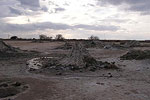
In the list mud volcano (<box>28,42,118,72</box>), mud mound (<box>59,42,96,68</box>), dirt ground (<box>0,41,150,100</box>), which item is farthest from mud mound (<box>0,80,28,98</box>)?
mud mound (<box>59,42,96,68</box>)

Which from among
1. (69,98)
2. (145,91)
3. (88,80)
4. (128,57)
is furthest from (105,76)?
(128,57)

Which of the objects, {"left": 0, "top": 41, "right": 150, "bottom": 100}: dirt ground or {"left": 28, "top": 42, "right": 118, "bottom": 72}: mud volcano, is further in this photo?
{"left": 28, "top": 42, "right": 118, "bottom": 72}: mud volcano

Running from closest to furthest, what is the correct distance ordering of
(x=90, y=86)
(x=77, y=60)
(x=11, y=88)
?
(x=11, y=88) → (x=90, y=86) → (x=77, y=60)

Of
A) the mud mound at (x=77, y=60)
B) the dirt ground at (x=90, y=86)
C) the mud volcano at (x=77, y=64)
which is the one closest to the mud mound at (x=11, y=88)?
the dirt ground at (x=90, y=86)

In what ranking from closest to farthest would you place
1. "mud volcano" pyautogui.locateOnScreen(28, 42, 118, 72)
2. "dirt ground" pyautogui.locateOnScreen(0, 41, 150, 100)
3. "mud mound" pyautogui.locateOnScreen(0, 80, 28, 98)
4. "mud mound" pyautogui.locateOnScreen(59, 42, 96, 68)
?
"dirt ground" pyautogui.locateOnScreen(0, 41, 150, 100), "mud mound" pyautogui.locateOnScreen(0, 80, 28, 98), "mud volcano" pyautogui.locateOnScreen(28, 42, 118, 72), "mud mound" pyautogui.locateOnScreen(59, 42, 96, 68)

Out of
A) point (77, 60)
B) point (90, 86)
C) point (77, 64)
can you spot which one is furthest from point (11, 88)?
point (77, 60)

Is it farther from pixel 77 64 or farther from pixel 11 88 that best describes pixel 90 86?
pixel 77 64

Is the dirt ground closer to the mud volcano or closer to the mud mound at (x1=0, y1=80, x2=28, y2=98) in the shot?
the mud mound at (x1=0, y1=80, x2=28, y2=98)

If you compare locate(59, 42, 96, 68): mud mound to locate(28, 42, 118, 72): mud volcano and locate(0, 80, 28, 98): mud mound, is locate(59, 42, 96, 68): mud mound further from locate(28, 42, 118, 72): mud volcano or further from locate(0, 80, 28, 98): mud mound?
locate(0, 80, 28, 98): mud mound

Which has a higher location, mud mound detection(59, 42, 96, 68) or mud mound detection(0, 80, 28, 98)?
mud mound detection(59, 42, 96, 68)

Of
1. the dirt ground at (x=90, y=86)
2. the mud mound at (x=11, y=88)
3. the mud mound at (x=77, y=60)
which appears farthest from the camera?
the mud mound at (x=77, y=60)

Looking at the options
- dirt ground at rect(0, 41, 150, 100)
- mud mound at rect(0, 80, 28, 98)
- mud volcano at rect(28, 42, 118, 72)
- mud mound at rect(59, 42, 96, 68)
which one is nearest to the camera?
dirt ground at rect(0, 41, 150, 100)

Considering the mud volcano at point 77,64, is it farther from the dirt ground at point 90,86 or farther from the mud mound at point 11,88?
the mud mound at point 11,88

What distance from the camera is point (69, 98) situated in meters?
9.08
